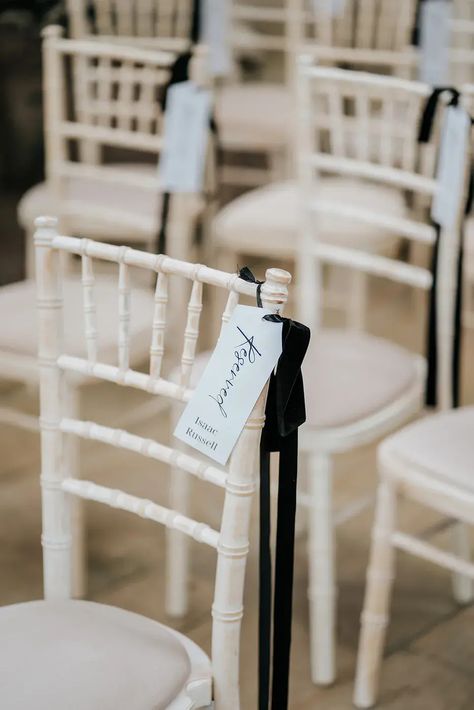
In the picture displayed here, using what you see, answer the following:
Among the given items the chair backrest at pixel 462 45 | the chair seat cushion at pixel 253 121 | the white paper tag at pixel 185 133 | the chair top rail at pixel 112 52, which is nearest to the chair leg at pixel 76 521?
the white paper tag at pixel 185 133

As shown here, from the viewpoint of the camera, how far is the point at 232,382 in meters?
1.11

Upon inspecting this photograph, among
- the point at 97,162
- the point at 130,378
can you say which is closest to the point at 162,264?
the point at 130,378

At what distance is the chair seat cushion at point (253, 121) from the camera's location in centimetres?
340

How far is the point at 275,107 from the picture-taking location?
347 cm

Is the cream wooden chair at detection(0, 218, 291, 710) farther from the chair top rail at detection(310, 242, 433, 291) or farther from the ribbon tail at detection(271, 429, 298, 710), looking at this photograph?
the chair top rail at detection(310, 242, 433, 291)

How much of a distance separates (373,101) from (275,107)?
86 centimetres

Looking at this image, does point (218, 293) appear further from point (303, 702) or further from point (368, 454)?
point (303, 702)

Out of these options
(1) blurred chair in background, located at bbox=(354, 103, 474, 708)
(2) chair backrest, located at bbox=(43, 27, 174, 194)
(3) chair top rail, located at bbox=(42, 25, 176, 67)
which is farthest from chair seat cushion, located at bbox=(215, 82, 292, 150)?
(1) blurred chair in background, located at bbox=(354, 103, 474, 708)

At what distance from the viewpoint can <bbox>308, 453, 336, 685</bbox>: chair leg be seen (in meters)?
1.80

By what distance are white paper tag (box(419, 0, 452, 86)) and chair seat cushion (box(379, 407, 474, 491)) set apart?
165cm

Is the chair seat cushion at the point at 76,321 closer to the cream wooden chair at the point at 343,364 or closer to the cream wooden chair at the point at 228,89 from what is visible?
the cream wooden chair at the point at 343,364

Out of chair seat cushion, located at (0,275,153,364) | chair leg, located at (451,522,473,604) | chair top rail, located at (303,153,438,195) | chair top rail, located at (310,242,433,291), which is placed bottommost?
chair leg, located at (451,522,473,604)

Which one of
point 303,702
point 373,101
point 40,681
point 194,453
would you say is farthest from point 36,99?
point 40,681

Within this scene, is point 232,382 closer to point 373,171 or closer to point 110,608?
point 110,608
